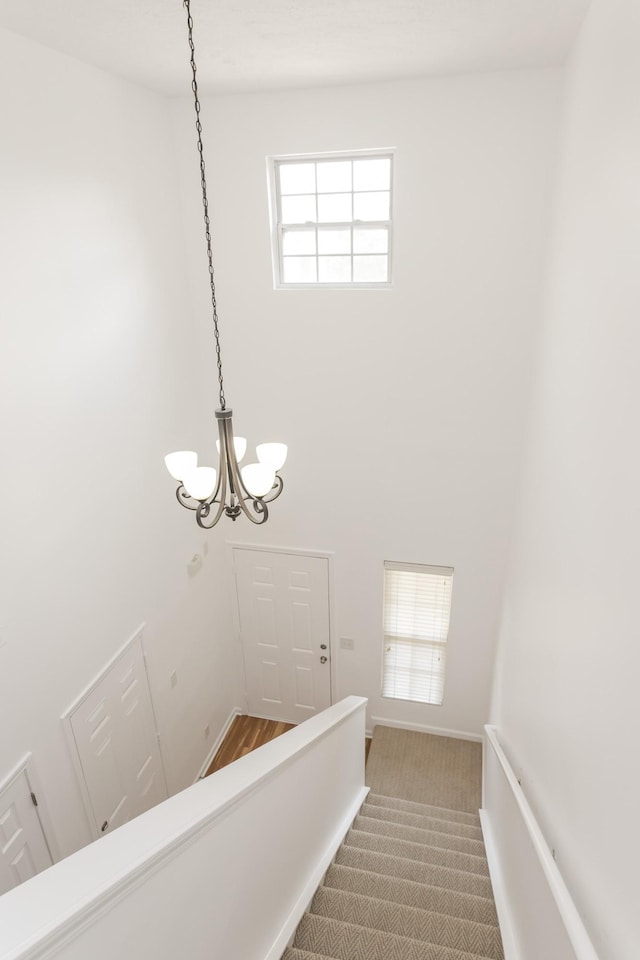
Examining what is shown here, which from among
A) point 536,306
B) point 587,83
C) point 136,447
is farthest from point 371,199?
point 136,447

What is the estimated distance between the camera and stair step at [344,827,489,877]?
157 inches

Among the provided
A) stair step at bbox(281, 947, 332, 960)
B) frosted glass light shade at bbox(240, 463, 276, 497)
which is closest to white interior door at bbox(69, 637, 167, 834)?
stair step at bbox(281, 947, 332, 960)

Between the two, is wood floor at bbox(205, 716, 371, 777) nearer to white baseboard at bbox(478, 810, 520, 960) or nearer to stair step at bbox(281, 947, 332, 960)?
white baseboard at bbox(478, 810, 520, 960)

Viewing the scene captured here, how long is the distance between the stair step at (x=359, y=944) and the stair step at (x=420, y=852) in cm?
95

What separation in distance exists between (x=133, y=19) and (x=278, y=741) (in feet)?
12.6

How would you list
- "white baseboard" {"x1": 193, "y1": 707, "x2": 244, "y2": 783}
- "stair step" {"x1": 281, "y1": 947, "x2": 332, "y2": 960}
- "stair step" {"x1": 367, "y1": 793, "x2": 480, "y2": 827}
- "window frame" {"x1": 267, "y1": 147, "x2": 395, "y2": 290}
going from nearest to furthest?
1. "stair step" {"x1": 281, "y1": 947, "x2": 332, "y2": 960}
2. "window frame" {"x1": 267, "y1": 147, "x2": 395, "y2": 290}
3. "stair step" {"x1": 367, "y1": 793, "x2": 480, "y2": 827}
4. "white baseboard" {"x1": 193, "y1": 707, "x2": 244, "y2": 783}

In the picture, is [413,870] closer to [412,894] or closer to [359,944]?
[412,894]

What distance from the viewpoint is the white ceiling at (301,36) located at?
3.00 meters

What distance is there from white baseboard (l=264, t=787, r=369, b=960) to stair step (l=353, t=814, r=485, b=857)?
126 millimetres

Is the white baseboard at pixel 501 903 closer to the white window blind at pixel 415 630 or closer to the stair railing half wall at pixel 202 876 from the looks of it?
the stair railing half wall at pixel 202 876

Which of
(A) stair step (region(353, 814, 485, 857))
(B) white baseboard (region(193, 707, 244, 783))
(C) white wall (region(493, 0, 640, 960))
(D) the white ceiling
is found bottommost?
(B) white baseboard (region(193, 707, 244, 783))

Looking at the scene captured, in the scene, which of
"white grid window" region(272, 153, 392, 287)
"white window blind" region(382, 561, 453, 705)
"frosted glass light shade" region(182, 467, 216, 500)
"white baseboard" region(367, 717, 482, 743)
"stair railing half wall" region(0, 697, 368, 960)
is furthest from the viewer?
"white baseboard" region(367, 717, 482, 743)

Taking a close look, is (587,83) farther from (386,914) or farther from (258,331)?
(386,914)

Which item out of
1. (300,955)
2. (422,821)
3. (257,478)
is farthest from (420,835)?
(257,478)
